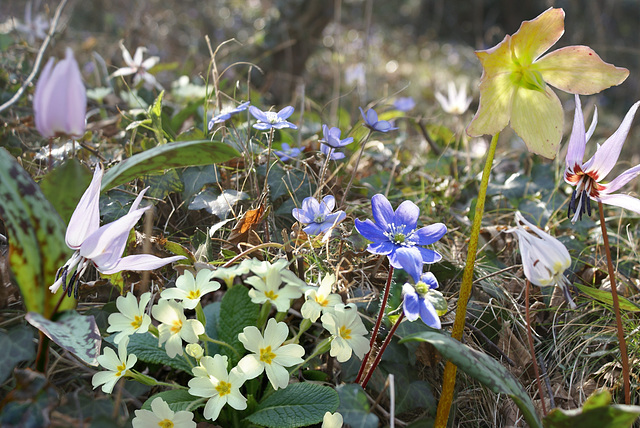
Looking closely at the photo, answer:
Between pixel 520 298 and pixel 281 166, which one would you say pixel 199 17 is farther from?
pixel 520 298

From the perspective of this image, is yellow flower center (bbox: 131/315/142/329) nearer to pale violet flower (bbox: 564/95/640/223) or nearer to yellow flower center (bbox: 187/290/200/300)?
yellow flower center (bbox: 187/290/200/300)

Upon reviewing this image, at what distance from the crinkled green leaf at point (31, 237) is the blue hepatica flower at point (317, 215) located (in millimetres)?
438

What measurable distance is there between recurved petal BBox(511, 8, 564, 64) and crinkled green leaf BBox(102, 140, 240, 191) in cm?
55

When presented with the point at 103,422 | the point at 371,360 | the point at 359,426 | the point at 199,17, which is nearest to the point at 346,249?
the point at 371,360

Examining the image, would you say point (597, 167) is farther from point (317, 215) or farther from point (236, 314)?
point (236, 314)

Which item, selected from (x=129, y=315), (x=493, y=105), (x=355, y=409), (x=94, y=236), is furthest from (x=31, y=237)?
(x=493, y=105)

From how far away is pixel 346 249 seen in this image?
123cm

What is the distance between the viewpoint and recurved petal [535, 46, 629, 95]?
0.90 m

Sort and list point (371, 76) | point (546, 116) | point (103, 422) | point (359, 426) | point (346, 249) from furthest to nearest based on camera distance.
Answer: point (371, 76) → point (346, 249) → point (546, 116) → point (359, 426) → point (103, 422)

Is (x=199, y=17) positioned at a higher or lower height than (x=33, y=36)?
lower

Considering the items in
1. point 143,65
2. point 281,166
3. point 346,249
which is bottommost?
point 346,249

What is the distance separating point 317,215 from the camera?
1037mm

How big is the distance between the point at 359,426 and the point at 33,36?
9.39 feet

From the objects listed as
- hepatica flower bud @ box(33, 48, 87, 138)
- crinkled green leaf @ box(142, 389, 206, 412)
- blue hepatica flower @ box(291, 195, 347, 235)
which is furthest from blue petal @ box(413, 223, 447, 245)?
hepatica flower bud @ box(33, 48, 87, 138)
